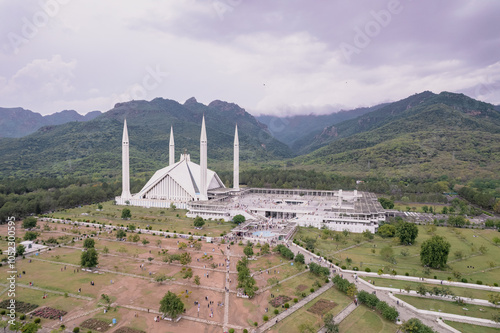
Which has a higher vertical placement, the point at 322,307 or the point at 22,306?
the point at 22,306

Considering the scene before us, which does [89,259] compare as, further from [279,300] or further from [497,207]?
[497,207]

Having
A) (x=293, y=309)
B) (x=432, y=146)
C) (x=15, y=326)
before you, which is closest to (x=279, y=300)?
(x=293, y=309)

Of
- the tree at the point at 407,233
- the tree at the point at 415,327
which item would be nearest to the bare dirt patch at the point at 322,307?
the tree at the point at 415,327

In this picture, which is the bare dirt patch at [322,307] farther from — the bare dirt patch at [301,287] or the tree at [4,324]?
the tree at [4,324]

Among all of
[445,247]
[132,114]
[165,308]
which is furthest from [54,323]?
[132,114]

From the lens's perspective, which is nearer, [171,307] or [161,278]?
[171,307]

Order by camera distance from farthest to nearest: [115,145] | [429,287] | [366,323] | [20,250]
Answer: [115,145], [20,250], [429,287], [366,323]

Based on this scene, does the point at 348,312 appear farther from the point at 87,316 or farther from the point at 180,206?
the point at 180,206

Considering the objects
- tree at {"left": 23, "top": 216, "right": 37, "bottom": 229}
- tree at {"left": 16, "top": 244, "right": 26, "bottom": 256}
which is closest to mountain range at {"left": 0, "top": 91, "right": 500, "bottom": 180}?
tree at {"left": 23, "top": 216, "right": 37, "bottom": 229}

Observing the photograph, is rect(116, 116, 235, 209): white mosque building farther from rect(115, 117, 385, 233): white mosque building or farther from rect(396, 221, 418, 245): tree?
rect(396, 221, 418, 245): tree
